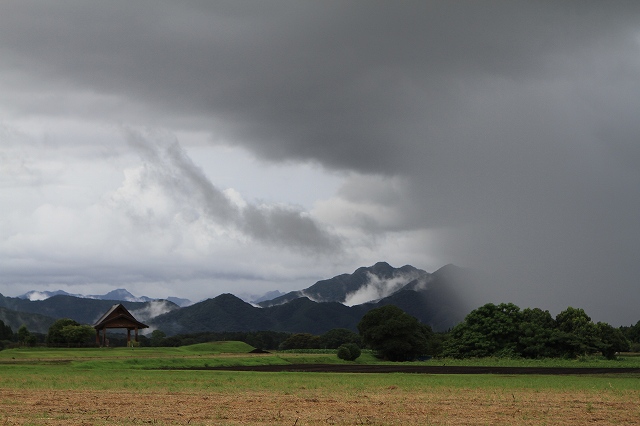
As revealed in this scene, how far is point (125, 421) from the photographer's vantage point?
28.3m

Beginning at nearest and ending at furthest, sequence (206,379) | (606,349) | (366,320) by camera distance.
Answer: (206,379) < (606,349) < (366,320)

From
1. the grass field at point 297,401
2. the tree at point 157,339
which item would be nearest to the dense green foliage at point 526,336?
the grass field at point 297,401

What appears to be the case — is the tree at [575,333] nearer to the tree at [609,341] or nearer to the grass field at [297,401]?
the tree at [609,341]

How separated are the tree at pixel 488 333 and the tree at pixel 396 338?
535 cm

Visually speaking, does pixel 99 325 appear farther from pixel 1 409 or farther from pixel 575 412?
pixel 575 412

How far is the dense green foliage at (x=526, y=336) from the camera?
378ft

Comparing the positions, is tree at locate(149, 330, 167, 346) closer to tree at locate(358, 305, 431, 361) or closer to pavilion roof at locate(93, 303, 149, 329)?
pavilion roof at locate(93, 303, 149, 329)

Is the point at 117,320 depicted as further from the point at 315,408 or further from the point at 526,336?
the point at 315,408

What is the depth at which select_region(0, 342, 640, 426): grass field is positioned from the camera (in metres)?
29.8

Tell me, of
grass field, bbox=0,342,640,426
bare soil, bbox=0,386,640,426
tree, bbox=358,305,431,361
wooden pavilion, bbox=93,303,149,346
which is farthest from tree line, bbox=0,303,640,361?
bare soil, bbox=0,386,640,426

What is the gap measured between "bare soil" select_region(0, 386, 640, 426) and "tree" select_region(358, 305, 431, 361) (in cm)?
7878

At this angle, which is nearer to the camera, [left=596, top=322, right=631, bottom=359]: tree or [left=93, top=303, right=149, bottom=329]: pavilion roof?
[left=93, top=303, right=149, bottom=329]: pavilion roof

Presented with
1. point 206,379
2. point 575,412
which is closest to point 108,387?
point 206,379

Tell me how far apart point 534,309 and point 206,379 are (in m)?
88.9
